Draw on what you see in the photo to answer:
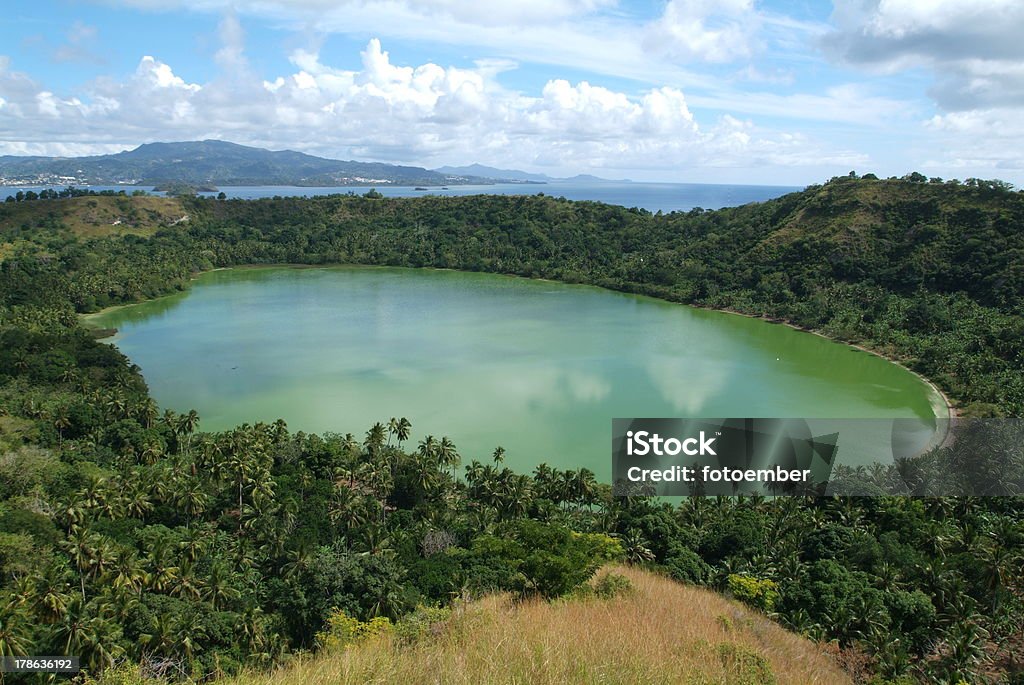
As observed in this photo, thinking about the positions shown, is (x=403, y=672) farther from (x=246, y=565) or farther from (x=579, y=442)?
(x=579, y=442)

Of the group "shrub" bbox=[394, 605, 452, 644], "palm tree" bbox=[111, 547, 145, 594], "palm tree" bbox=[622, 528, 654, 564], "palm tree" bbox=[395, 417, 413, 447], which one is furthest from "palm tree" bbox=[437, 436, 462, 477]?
"shrub" bbox=[394, 605, 452, 644]

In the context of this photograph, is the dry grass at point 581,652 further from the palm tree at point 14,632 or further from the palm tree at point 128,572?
the palm tree at point 128,572

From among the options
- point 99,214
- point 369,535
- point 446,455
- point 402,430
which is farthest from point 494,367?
point 99,214

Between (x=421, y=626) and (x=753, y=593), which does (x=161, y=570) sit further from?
(x=753, y=593)

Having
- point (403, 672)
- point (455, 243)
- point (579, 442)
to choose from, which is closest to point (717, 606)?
point (403, 672)

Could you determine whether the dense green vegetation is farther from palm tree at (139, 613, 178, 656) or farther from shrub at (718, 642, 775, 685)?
shrub at (718, 642, 775, 685)

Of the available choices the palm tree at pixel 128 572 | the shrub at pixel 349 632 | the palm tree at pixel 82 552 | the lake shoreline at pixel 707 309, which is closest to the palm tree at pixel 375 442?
the palm tree at pixel 128 572

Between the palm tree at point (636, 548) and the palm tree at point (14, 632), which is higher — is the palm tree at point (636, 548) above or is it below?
below
